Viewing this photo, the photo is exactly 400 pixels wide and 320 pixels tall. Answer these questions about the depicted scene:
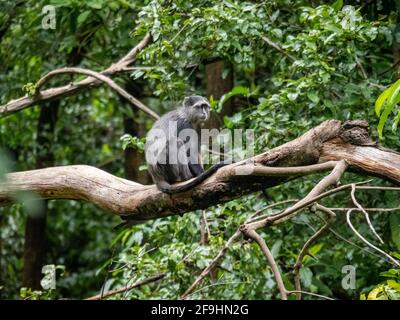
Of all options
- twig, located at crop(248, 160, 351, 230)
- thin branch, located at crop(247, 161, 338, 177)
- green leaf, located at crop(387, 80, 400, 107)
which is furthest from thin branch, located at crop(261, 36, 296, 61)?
green leaf, located at crop(387, 80, 400, 107)

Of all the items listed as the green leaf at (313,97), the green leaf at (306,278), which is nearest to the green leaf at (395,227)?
the green leaf at (306,278)

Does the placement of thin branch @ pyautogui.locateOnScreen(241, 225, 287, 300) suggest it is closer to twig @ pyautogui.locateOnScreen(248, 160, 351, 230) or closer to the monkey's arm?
twig @ pyautogui.locateOnScreen(248, 160, 351, 230)

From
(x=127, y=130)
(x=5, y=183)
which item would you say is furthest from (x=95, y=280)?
(x=5, y=183)

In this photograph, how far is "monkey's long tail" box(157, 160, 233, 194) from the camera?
475 cm

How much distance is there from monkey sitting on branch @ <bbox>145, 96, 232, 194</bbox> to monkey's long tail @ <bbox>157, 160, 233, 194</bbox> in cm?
24

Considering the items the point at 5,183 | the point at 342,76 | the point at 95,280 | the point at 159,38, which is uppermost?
the point at 159,38

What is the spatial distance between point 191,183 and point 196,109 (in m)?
1.80

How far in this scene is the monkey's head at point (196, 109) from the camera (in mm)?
6508

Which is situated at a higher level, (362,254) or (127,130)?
(127,130)

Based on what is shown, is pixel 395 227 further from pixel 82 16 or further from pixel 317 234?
pixel 82 16

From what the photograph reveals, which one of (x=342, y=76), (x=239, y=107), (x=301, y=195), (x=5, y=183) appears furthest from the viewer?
(x=239, y=107)

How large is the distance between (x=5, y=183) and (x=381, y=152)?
A: 2690 mm

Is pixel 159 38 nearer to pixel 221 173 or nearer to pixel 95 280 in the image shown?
pixel 221 173
